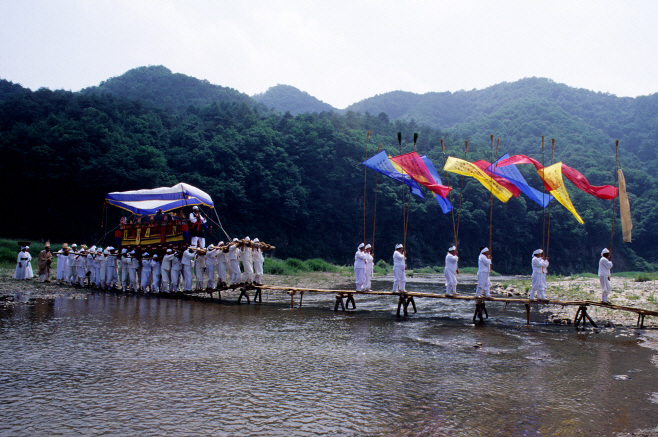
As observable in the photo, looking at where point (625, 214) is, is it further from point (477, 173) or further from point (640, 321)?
point (477, 173)

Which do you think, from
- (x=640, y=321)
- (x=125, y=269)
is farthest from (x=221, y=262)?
(x=640, y=321)

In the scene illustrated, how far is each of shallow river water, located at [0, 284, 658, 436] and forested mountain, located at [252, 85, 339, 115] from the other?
14350cm

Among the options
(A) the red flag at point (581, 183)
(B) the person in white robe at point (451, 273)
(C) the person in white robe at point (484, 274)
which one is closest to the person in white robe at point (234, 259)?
(B) the person in white robe at point (451, 273)

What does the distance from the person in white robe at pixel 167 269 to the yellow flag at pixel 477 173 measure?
11.8m

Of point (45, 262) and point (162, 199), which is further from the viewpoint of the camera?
point (45, 262)

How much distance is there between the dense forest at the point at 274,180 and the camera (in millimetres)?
47250

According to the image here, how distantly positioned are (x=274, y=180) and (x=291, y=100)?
350ft

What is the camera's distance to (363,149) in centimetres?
7088

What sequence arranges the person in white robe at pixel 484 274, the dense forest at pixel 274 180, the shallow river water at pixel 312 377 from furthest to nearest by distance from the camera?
the dense forest at pixel 274 180 < the person in white robe at pixel 484 274 < the shallow river water at pixel 312 377

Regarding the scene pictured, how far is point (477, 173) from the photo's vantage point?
677 inches

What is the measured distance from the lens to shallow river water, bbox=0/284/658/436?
6.63 metres

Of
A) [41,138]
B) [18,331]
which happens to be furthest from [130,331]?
[41,138]

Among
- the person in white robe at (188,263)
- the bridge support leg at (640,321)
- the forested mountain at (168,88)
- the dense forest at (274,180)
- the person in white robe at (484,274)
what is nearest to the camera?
the bridge support leg at (640,321)

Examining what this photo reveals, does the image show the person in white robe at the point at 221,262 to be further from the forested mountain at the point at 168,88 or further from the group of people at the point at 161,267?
the forested mountain at the point at 168,88
